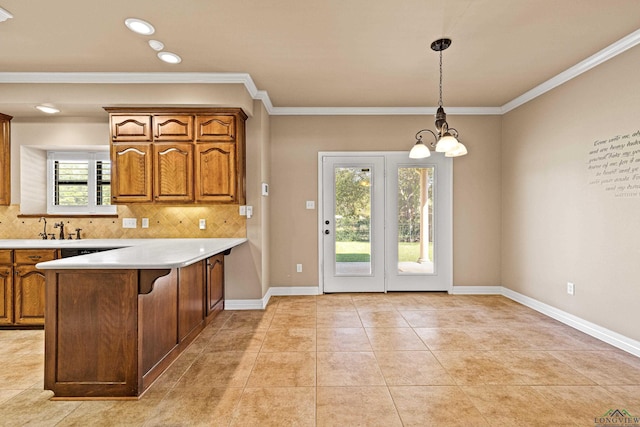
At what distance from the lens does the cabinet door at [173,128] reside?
3.65m

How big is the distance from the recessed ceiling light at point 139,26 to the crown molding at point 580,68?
12.9 feet

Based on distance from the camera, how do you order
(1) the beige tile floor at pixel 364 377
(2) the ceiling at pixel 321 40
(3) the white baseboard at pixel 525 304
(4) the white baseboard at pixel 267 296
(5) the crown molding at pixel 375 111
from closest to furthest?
1. (1) the beige tile floor at pixel 364 377
2. (2) the ceiling at pixel 321 40
3. (3) the white baseboard at pixel 525 304
4. (4) the white baseboard at pixel 267 296
5. (5) the crown molding at pixel 375 111

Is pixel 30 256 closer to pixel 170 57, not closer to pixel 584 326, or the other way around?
pixel 170 57

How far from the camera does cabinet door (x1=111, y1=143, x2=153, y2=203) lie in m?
3.65

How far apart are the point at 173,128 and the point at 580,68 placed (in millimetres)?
4312

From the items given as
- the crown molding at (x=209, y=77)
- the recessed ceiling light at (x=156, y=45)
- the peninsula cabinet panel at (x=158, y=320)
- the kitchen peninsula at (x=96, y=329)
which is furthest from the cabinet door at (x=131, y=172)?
the kitchen peninsula at (x=96, y=329)

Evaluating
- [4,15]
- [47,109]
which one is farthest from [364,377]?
[47,109]

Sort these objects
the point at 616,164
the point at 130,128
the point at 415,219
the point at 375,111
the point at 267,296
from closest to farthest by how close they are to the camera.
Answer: the point at 616,164 < the point at 130,128 < the point at 267,296 < the point at 375,111 < the point at 415,219

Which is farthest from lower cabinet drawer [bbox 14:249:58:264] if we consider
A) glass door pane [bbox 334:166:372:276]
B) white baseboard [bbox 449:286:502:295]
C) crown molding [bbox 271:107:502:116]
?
white baseboard [bbox 449:286:502:295]

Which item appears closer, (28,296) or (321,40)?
(321,40)

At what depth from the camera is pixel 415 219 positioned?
15.4 feet

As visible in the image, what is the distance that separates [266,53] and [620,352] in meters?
4.08

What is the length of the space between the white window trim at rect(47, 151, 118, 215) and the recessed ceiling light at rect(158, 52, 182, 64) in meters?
1.80

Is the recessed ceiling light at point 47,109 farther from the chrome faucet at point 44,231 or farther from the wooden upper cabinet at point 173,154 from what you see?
the chrome faucet at point 44,231
